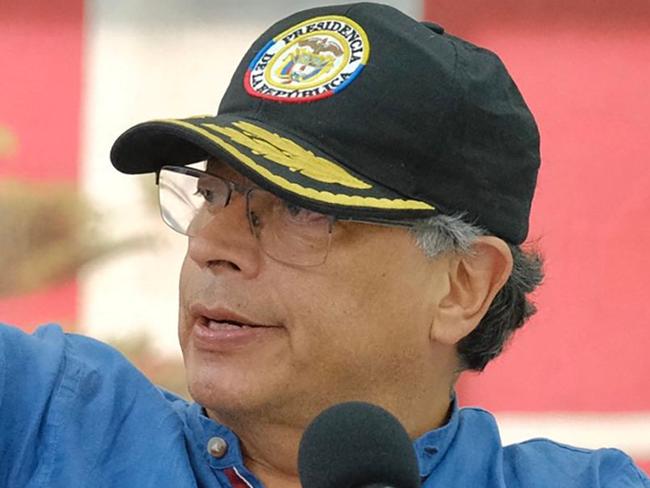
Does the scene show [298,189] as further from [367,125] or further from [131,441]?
[131,441]

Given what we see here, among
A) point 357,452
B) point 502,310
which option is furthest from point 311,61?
point 357,452

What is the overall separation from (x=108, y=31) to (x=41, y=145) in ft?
1.08

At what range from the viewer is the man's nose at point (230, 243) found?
5.64ft

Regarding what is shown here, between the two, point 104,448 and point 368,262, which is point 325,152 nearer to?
point 368,262

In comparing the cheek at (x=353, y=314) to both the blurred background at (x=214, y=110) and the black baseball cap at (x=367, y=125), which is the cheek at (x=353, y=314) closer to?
the black baseball cap at (x=367, y=125)

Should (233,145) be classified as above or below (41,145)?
above

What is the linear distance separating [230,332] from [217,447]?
7.5 inches

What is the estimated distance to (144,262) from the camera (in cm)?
328

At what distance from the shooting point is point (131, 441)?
1.75m

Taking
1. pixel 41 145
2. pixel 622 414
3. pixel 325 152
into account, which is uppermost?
pixel 325 152

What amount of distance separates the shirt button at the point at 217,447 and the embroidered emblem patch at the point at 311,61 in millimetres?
479

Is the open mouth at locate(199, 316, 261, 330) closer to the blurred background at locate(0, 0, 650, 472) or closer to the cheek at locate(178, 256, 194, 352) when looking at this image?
the cheek at locate(178, 256, 194, 352)

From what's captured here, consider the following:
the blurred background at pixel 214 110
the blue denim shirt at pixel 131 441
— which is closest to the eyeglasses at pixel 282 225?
the blue denim shirt at pixel 131 441

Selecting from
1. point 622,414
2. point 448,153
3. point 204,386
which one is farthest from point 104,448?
point 622,414
